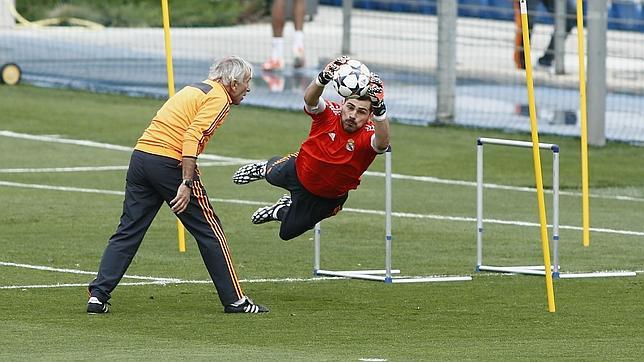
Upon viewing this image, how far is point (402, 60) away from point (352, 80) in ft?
55.6

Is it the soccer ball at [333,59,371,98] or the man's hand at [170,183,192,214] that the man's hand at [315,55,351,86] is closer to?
the soccer ball at [333,59,371,98]

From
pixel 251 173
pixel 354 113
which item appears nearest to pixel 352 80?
pixel 354 113

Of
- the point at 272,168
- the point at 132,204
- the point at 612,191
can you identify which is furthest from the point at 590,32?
the point at 132,204

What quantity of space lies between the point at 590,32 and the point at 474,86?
5.41 meters

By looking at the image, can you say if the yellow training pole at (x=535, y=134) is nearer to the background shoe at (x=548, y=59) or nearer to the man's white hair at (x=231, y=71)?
the man's white hair at (x=231, y=71)

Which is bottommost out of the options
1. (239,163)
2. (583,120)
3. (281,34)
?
(239,163)

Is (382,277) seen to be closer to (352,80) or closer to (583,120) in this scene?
(352,80)

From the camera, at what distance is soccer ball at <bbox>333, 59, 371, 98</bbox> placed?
11.1m

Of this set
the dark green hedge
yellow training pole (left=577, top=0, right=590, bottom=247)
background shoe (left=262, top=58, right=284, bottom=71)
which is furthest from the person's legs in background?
yellow training pole (left=577, top=0, right=590, bottom=247)

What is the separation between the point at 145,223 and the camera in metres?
11.3

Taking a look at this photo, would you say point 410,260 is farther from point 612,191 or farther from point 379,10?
point 379,10

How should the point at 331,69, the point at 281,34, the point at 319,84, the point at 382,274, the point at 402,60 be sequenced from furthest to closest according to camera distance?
1. the point at 402,60
2. the point at 281,34
3. the point at 382,274
4. the point at 319,84
5. the point at 331,69

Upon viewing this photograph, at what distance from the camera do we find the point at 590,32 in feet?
→ 70.1

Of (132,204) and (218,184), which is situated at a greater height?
(132,204)
